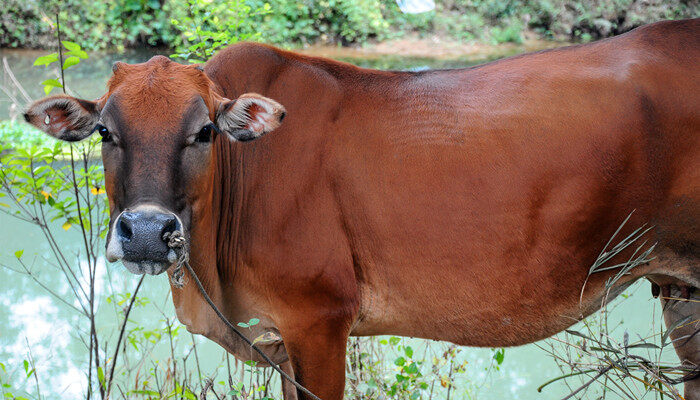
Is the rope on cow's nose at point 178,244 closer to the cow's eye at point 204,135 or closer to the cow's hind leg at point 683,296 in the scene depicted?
the cow's eye at point 204,135

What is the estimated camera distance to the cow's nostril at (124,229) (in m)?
2.96

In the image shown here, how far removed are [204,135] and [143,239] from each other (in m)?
0.60

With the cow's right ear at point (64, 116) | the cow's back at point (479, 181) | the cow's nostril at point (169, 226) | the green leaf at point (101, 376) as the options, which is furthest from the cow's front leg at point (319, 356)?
the cow's right ear at point (64, 116)

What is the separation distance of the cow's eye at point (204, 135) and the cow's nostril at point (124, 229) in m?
0.51

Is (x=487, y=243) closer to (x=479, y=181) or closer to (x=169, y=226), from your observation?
(x=479, y=181)

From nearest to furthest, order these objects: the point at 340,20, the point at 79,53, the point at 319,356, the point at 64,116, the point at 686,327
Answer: the point at 64,116 < the point at 319,356 < the point at 79,53 < the point at 686,327 < the point at 340,20

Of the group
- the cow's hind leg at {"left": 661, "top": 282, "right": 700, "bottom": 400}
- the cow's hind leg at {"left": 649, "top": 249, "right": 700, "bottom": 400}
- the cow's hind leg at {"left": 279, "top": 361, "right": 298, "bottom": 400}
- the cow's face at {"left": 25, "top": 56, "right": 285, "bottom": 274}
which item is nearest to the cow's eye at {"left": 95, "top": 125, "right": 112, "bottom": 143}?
the cow's face at {"left": 25, "top": 56, "right": 285, "bottom": 274}

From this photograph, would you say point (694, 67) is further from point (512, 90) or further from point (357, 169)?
point (357, 169)

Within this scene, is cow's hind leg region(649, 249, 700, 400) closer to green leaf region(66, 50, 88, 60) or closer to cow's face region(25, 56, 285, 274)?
cow's face region(25, 56, 285, 274)

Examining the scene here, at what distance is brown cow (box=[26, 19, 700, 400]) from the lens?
3.55m

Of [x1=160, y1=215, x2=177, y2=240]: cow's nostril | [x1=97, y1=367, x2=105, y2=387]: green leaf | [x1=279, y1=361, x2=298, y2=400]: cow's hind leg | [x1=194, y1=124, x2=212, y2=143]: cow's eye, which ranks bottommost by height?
[x1=279, y1=361, x2=298, y2=400]: cow's hind leg

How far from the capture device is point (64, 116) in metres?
3.36

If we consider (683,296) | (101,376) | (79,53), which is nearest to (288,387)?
(101,376)

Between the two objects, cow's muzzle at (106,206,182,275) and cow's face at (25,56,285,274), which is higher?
cow's face at (25,56,285,274)
